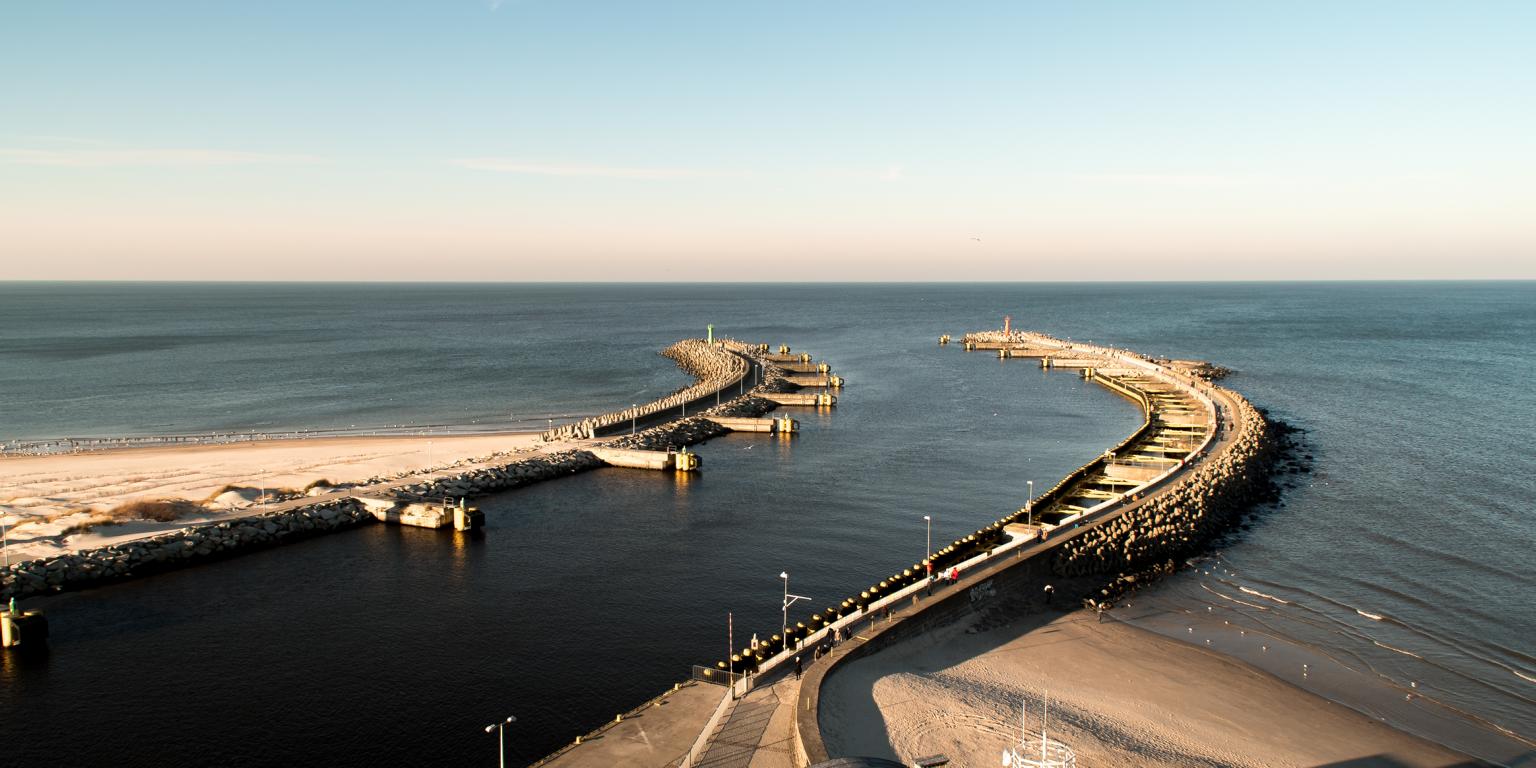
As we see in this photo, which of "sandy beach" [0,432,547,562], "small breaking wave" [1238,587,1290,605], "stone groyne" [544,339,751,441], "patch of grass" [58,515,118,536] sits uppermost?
"stone groyne" [544,339,751,441]

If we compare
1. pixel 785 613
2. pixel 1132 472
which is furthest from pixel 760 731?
pixel 1132 472

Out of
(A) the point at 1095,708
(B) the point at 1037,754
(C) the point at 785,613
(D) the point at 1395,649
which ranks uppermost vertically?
(B) the point at 1037,754

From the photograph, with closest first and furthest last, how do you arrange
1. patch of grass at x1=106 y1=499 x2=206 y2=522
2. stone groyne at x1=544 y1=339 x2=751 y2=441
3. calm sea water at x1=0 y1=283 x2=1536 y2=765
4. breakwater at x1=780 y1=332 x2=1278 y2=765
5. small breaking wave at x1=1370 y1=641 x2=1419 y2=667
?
1. calm sea water at x1=0 y1=283 x2=1536 y2=765
2. breakwater at x1=780 y1=332 x2=1278 y2=765
3. small breaking wave at x1=1370 y1=641 x2=1419 y2=667
4. patch of grass at x1=106 y1=499 x2=206 y2=522
5. stone groyne at x1=544 y1=339 x2=751 y2=441

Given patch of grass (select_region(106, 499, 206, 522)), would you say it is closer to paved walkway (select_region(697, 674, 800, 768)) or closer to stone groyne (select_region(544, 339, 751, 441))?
stone groyne (select_region(544, 339, 751, 441))

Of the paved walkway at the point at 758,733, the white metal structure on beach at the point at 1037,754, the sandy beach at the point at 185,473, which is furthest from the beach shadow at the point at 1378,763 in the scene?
the sandy beach at the point at 185,473

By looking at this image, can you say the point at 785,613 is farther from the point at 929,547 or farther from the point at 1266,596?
the point at 1266,596

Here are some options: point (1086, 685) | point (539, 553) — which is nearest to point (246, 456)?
point (539, 553)

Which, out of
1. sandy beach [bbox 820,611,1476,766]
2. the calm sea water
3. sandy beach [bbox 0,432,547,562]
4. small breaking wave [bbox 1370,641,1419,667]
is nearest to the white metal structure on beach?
sandy beach [bbox 820,611,1476,766]

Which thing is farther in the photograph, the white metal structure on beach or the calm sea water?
the calm sea water
